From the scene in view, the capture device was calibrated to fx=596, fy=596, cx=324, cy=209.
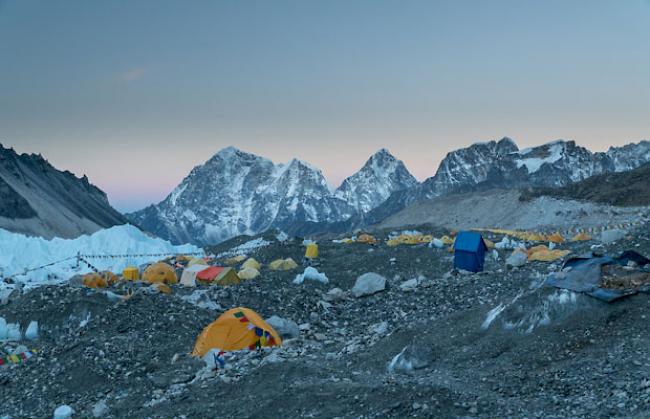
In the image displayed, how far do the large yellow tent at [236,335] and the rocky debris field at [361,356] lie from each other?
63 centimetres

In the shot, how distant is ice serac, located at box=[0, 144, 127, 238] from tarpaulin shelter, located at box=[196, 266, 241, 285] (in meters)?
79.4

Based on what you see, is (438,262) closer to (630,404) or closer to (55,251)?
(630,404)

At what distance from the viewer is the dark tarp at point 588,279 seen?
10.9m

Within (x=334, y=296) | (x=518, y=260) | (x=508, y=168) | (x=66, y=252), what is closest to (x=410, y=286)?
(x=334, y=296)

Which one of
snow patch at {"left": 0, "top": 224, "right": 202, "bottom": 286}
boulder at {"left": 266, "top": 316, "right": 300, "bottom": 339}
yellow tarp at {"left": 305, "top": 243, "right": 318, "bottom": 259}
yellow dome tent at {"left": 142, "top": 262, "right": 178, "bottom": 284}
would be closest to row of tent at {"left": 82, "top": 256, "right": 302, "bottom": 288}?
yellow dome tent at {"left": 142, "top": 262, "right": 178, "bottom": 284}

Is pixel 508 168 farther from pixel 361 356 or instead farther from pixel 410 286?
pixel 361 356

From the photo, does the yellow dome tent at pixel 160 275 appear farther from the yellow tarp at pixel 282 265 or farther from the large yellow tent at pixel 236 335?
the large yellow tent at pixel 236 335

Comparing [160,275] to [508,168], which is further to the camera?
[508,168]

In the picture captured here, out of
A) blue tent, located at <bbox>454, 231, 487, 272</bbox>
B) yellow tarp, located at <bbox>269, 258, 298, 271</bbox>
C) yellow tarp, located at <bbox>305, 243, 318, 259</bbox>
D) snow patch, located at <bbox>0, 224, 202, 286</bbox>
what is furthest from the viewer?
snow patch, located at <bbox>0, 224, 202, 286</bbox>

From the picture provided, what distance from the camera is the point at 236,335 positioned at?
15.6 metres

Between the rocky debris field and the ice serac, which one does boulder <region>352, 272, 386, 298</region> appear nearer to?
the rocky debris field

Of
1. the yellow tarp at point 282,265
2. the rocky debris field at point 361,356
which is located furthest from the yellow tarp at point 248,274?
the rocky debris field at point 361,356

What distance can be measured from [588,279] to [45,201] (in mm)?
123142

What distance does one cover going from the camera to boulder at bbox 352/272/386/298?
70.8 feet
